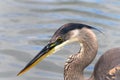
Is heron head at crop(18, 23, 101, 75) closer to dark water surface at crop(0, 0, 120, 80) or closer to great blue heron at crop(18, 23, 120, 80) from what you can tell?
great blue heron at crop(18, 23, 120, 80)

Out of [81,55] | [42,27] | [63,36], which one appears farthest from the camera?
[42,27]

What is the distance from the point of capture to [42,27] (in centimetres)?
937

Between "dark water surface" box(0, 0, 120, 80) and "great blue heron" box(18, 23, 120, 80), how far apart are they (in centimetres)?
127

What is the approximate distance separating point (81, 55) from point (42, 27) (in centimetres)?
322

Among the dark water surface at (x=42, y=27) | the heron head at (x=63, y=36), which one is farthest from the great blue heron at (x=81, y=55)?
the dark water surface at (x=42, y=27)

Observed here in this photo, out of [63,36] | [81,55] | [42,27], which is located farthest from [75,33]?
[42,27]

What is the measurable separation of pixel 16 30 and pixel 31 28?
0.31 meters

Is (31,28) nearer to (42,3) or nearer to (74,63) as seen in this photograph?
(42,3)

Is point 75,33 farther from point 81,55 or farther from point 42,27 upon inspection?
point 42,27

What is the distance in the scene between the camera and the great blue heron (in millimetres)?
6086

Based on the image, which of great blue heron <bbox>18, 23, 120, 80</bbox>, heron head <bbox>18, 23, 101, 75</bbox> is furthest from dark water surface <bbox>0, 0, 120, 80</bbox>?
heron head <bbox>18, 23, 101, 75</bbox>

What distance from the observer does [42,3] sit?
10492 millimetres

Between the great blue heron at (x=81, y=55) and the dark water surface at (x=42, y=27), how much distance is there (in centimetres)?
127

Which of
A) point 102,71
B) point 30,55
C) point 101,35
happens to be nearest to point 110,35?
point 101,35
